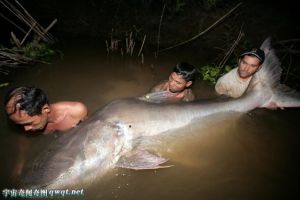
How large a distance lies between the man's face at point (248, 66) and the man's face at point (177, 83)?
104 centimetres

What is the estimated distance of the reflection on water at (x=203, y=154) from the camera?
356 cm

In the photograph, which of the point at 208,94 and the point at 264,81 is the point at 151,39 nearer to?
the point at 208,94

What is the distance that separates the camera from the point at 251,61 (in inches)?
184

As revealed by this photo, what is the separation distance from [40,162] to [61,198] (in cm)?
47

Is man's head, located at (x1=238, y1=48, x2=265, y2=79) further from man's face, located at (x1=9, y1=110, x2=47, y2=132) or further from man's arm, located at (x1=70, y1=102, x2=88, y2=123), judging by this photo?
man's face, located at (x1=9, y1=110, x2=47, y2=132)

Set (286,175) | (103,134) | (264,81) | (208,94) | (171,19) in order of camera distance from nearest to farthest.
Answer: (103,134) → (286,175) → (264,81) → (208,94) → (171,19)

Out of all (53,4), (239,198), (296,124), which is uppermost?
(53,4)

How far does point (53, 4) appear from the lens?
7.79 meters

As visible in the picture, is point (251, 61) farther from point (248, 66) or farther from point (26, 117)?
point (26, 117)

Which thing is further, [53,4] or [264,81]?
[53,4]

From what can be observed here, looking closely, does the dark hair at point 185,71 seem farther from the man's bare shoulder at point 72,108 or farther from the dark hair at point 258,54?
the man's bare shoulder at point 72,108

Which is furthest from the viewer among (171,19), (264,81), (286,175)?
(171,19)

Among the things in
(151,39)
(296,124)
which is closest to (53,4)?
(151,39)

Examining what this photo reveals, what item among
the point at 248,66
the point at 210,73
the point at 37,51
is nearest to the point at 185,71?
the point at 248,66
